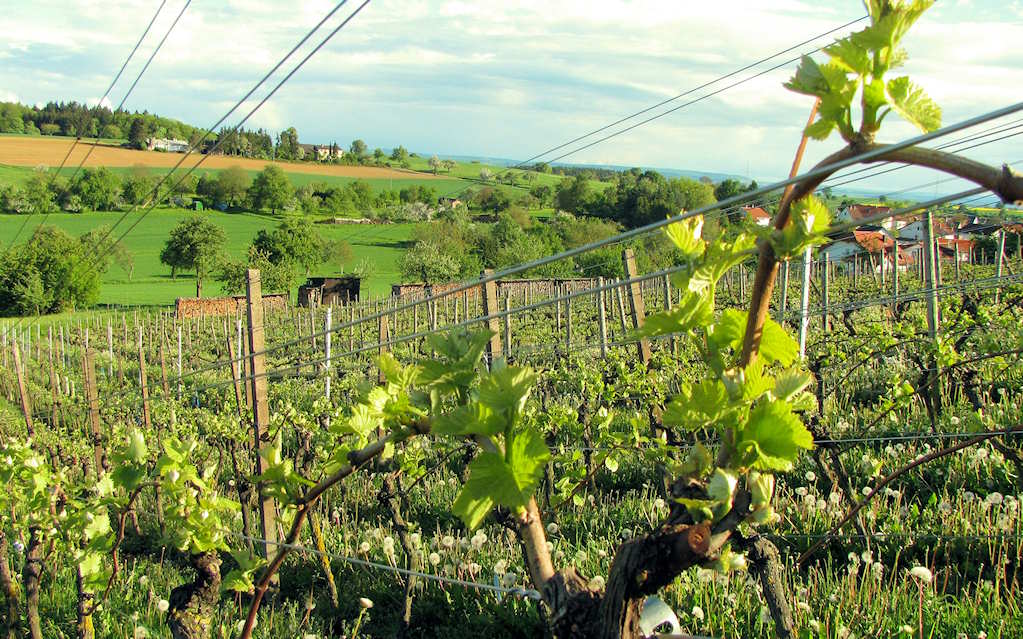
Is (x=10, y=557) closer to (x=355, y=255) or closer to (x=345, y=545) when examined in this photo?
(x=345, y=545)

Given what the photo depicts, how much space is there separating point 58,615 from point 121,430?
13.1ft

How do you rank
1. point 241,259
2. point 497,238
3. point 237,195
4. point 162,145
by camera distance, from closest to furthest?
1. point 241,259
2. point 497,238
3. point 237,195
4. point 162,145

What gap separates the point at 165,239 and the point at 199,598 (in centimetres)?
6225

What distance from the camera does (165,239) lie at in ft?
194

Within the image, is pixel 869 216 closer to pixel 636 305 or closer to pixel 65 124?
pixel 636 305

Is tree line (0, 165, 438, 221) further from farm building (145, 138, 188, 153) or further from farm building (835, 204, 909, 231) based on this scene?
farm building (835, 204, 909, 231)

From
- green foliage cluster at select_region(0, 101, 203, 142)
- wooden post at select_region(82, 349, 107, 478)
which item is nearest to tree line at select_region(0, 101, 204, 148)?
green foliage cluster at select_region(0, 101, 203, 142)

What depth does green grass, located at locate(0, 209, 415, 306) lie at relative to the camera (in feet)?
157

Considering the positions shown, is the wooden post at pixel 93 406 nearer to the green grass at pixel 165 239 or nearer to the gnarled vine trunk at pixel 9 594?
the gnarled vine trunk at pixel 9 594

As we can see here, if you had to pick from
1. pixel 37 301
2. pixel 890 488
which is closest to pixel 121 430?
pixel 890 488

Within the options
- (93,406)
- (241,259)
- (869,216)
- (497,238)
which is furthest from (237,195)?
(869,216)

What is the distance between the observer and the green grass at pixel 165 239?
4772 centimetres

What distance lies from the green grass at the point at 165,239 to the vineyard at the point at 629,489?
39785 mm

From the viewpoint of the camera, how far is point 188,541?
238 centimetres
